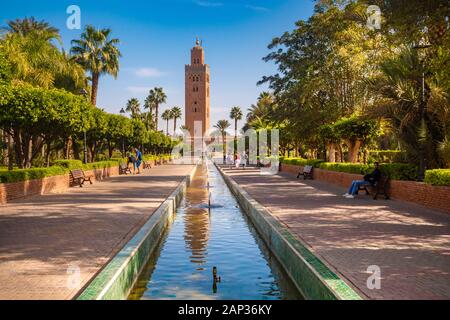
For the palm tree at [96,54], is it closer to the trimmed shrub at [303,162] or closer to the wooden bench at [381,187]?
the trimmed shrub at [303,162]

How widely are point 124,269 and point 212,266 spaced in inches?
89.0

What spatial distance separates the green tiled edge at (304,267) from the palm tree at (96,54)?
34.7 metres

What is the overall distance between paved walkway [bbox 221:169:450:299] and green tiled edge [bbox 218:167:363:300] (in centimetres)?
27

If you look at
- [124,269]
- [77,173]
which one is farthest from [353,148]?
[124,269]

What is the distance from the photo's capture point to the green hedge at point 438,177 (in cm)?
1275

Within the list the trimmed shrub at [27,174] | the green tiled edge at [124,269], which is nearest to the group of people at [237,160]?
the trimmed shrub at [27,174]

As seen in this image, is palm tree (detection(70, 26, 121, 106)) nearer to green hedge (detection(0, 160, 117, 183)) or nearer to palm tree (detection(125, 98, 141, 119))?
green hedge (detection(0, 160, 117, 183))

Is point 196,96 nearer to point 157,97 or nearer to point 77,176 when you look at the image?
point 157,97

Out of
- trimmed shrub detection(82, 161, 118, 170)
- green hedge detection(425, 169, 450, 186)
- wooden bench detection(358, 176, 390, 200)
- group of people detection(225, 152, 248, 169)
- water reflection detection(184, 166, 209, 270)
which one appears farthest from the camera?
group of people detection(225, 152, 248, 169)

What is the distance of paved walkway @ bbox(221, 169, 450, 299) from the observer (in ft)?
19.7

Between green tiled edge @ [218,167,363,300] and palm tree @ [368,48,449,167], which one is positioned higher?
palm tree @ [368,48,449,167]

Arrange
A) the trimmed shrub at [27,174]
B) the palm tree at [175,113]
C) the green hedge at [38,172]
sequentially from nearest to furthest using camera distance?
the trimmed shrub at [27,174] < the green hedge at [38,172] < the palm tree at [175,113]

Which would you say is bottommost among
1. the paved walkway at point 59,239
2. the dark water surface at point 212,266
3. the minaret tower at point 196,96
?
the dark water surface at point 212,266

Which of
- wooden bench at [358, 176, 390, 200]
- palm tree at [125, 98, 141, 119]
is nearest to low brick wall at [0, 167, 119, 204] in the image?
wooden bench at [358, 176, 390, 200]
